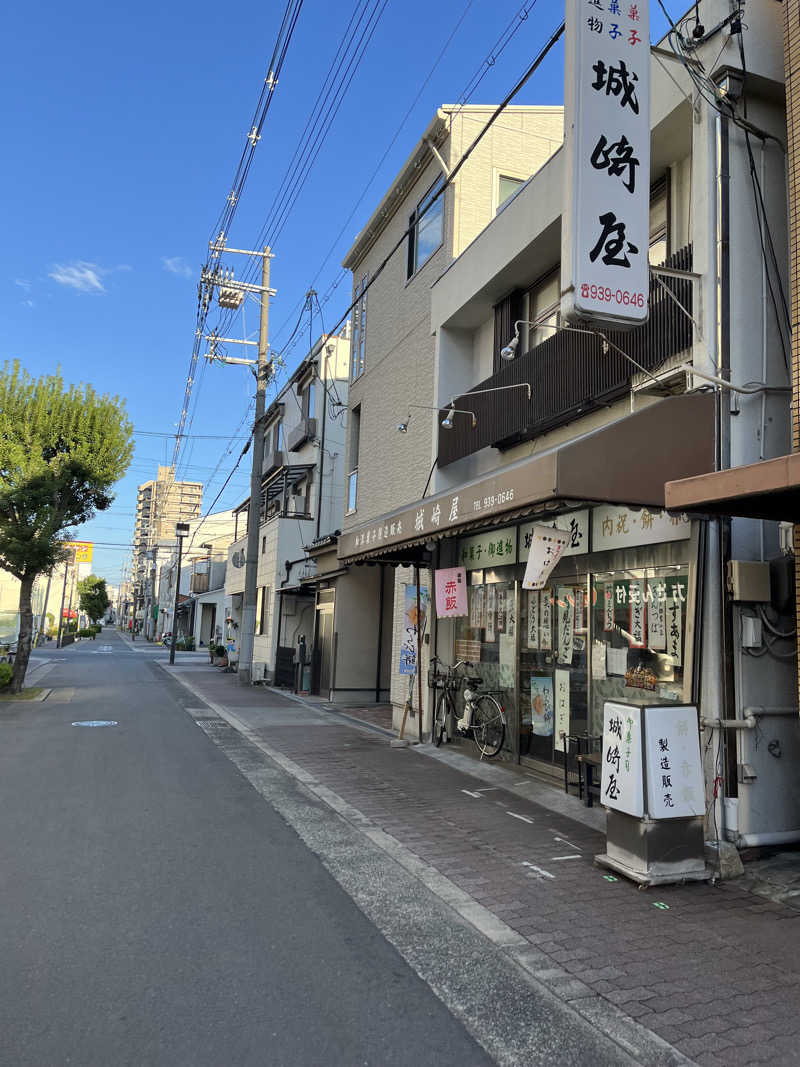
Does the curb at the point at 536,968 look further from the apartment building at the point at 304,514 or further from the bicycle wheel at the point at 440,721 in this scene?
the apartment building at the point at 304,514

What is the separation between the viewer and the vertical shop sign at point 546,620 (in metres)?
9.48

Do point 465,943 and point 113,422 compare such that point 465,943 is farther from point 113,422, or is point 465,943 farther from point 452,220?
point 113,422

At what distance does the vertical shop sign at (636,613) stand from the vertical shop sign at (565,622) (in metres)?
1.15

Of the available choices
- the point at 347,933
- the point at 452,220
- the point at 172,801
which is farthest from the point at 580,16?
the point at 172,801

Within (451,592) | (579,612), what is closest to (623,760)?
(579,612)

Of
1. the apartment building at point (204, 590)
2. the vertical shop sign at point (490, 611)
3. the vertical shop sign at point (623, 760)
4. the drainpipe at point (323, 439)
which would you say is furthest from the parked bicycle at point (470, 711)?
the apartment building at point (204, 590)

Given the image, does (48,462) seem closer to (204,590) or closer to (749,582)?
(749,582)

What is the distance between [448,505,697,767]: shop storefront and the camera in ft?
24.0

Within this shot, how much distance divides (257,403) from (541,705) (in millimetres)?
16782

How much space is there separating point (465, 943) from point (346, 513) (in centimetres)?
1380

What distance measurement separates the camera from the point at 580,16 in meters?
6.49

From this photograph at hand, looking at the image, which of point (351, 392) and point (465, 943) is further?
point (351, 392)

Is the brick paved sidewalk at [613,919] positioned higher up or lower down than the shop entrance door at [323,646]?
lower down

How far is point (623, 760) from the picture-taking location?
19.0 feet
